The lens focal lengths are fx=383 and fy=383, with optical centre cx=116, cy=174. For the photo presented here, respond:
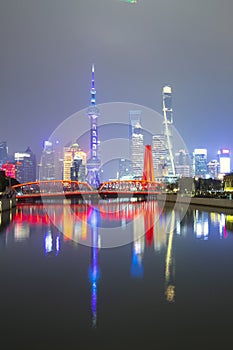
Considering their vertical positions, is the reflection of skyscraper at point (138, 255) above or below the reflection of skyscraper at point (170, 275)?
below

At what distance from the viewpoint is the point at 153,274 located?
6309mm

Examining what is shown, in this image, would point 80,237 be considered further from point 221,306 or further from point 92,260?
point 221,306

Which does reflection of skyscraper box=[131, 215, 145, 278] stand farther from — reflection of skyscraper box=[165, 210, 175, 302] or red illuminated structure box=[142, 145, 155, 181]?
red illuminated structure box=[142, 145, 155, 181]

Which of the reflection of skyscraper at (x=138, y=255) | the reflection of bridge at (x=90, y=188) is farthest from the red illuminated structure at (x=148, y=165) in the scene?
the reflection of skyscraper at (x=138, y=255)

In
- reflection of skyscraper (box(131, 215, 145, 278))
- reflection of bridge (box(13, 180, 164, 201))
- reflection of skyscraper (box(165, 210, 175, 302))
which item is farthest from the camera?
reflection of bridge (box(13, 180, 164, 201))

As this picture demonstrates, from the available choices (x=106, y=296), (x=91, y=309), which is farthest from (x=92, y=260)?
(x=91, y=309)

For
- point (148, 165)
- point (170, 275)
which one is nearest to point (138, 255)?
point (170, 275)

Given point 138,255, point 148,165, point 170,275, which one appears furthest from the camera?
point 148,165

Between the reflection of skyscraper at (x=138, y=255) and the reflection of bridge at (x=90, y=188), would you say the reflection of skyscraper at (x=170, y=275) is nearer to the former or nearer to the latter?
the reflection of skyscraper at (x=138, y=255)

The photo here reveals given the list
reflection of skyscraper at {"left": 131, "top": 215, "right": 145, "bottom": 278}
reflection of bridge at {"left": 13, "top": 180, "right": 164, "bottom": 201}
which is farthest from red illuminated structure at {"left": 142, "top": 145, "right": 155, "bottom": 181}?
reflection of skyscraper at {"left": 131, "top": 215, "right": 145, "bottom": 278}

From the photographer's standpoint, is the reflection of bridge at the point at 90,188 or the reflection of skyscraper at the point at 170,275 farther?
the reflection of bridge at the point at 90,188

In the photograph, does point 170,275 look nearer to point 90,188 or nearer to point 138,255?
point 138,255

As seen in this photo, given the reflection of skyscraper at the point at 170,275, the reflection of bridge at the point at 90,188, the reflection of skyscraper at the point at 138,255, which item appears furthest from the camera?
the reflection of bridge at the point at 90,188

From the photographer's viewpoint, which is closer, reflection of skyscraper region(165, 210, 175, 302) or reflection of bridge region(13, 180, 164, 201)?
reflection of skyscraper region(165, 210, 175, 302)
